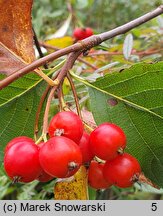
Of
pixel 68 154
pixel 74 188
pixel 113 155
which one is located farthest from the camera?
pixel 74 188

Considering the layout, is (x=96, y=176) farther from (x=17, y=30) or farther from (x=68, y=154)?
(x=17, y=30)

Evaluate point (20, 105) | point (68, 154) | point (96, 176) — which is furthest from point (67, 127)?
point (20, 105)

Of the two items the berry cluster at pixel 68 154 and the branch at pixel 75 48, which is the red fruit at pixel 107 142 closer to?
the berry cluster at pixel 68 154

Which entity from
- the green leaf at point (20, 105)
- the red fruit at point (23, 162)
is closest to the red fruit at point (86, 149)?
the red fruit at point (23, 162)

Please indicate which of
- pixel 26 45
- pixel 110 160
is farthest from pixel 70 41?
pixel 110 160

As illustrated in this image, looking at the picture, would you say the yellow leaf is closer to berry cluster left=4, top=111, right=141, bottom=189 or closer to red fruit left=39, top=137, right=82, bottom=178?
berry cluster left=4, top=111, right=141, bottom=189

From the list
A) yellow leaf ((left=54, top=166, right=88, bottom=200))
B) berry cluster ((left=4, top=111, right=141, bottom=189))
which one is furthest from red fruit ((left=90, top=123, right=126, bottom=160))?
yellow leaf ((left=54, top=166, right=88, bottom=200))
